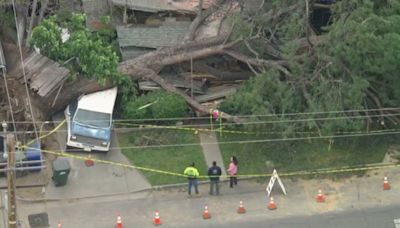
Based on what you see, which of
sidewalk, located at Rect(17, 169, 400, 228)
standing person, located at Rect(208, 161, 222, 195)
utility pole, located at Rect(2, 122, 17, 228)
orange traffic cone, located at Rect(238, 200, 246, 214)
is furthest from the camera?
standing person, located at Rect(208, 161, 222, 195)

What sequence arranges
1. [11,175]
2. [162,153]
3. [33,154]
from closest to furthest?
1. [11,175]
2. [33,154]
3. [162,153]

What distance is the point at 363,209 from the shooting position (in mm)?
25156

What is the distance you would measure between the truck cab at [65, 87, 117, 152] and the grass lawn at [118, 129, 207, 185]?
93 centimetres

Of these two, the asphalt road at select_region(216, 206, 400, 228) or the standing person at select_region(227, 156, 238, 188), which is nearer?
the asphalt road at select_region(216, 206, 400, 228)

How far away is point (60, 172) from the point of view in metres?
25.4

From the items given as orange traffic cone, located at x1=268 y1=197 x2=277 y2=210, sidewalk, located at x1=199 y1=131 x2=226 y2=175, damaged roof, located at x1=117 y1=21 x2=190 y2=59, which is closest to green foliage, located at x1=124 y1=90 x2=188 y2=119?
sidewalk, located at x1=199 y1=131 x2=226 y2=175

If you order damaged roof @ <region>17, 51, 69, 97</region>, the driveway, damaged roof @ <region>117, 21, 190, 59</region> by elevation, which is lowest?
the driveway

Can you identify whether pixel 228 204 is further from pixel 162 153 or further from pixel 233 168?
pixel 162 153

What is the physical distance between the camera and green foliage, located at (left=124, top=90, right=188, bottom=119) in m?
28.0

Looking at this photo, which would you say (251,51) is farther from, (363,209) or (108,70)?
(363,209)

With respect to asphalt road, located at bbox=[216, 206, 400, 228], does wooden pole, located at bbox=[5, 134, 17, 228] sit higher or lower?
higher

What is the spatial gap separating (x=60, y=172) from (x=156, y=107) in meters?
4.27

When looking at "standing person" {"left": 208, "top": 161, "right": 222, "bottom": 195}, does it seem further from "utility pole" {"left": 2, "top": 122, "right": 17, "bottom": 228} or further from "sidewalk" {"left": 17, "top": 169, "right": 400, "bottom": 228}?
"utility pole" {"left": 2, "top": 122, "right": 17, "bottom": 228}

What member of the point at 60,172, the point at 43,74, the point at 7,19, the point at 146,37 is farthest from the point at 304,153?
the point at 7,19
